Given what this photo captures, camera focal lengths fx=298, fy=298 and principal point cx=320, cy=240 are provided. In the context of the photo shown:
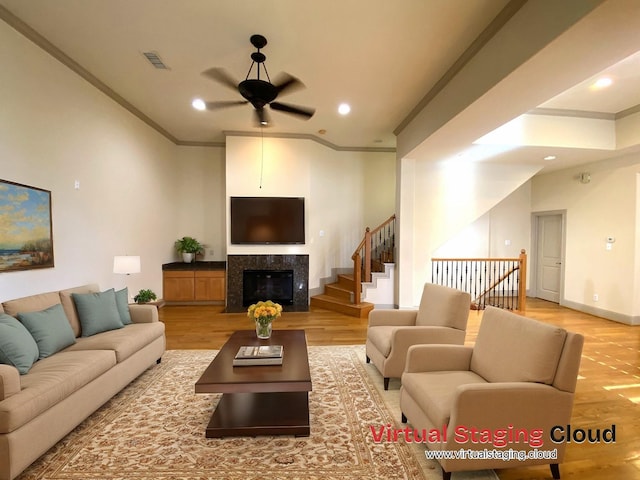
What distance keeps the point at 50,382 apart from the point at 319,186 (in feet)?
17.9

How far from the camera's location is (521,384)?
1.74m

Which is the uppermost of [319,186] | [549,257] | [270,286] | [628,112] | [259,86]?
[628,112]

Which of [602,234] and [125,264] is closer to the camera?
[125,264]

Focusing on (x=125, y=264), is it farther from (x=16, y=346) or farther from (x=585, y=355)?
(x=585, y=355)

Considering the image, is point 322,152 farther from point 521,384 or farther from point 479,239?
point 521,384

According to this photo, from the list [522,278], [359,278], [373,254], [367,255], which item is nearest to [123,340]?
[359,278]

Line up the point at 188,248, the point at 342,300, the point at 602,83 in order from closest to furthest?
the point at 602,83, the point at 342,300, the point at 188,248

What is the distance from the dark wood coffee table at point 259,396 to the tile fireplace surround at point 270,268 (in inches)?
139

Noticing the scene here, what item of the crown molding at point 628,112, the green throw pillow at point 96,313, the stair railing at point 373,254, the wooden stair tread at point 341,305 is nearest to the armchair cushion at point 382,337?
the wooden stair tread at point 341,305

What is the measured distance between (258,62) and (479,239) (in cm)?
642

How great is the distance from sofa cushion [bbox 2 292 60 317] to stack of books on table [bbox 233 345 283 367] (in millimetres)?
1890

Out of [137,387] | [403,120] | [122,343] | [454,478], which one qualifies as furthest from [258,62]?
[454,478]

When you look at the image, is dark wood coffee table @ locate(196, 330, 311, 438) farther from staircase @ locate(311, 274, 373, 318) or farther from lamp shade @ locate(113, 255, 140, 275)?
staircase @ locate(311, 274, 373, 318)

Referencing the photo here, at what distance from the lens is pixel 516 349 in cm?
193
